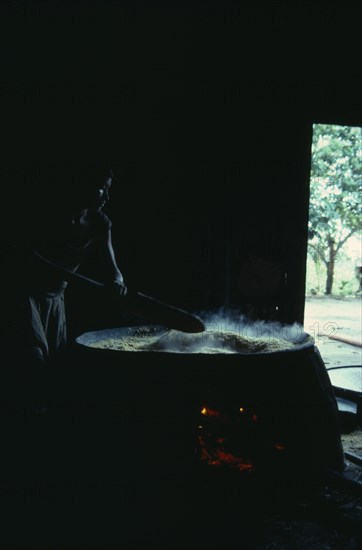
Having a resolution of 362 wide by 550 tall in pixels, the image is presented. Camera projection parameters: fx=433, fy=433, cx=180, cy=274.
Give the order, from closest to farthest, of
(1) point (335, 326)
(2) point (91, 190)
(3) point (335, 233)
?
(2) point (91, 190)
(1) point (335, 326)
(3) point (335, 233)

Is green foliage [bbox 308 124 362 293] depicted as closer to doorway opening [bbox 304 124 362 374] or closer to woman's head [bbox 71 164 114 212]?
doorway opening [bbox 304 124 362 374]

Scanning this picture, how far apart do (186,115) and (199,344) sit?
8.18 ft

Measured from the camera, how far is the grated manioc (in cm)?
268

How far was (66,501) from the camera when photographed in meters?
2.79

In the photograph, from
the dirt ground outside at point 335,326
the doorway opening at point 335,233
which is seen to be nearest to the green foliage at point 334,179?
the doorway opening at point 335,233

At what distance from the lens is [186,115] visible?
427 cm

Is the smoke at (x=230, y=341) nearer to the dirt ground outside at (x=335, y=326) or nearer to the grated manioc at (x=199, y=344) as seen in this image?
the grated manioc at (x=199, y=344)

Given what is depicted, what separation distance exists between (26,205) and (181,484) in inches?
105

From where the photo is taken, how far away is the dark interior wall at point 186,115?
12.7 feet

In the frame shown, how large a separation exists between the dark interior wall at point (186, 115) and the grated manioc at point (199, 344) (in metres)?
1.48

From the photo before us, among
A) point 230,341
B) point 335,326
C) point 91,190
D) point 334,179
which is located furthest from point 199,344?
point 334,179

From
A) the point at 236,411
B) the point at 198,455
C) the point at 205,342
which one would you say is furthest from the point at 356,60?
the point at 198,455

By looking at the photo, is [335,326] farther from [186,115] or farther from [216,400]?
[216,400]

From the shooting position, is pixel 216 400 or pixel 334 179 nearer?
pixel 216 400
